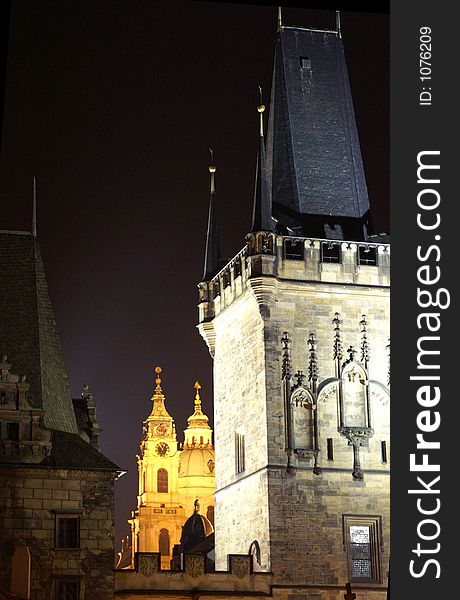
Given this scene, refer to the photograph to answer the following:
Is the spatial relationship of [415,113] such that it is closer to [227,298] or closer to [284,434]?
[284,434]

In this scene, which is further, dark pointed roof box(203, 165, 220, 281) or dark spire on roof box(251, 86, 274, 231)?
dark pointed roof box(203, 165, 220, 281)

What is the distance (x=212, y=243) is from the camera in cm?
3944

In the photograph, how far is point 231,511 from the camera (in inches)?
1441

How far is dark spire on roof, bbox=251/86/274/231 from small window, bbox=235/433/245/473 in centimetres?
529

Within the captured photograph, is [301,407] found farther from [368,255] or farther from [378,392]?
[368,255]

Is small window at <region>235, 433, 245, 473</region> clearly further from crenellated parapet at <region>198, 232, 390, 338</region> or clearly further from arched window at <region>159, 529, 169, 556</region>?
arched window at <region>159, 529, 169, 556</region>

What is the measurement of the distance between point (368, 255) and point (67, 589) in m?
12.1

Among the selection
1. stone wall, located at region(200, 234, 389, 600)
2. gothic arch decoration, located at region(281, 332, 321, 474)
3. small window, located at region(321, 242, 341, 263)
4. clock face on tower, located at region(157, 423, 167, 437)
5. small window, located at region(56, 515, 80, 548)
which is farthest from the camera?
clock face on tower, located at region(157, 423, 167, 437)

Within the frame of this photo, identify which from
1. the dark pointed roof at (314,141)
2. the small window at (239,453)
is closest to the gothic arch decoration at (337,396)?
the small window at (239,453)

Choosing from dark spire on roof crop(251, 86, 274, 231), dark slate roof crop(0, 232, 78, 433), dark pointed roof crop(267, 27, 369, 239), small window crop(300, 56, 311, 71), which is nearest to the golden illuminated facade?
dark pointed roof crop(267, 27, 369, 239)

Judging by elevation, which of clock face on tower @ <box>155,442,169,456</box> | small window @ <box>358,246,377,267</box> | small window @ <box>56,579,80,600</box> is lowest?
small window @ <box>56,579,80,600</box>

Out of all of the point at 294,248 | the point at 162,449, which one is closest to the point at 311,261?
the point at 294,248

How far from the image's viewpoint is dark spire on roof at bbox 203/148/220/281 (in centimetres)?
3928

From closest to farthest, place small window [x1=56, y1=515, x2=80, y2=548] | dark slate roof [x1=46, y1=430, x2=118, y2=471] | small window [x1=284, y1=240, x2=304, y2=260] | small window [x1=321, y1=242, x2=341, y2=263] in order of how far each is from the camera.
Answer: small window [x1=56, y1=515, x2=80, y2=548]
dark slate roof [x1=46, y1=430, x2=118, y2=471]
small window [x1=284, y1=240, x2=304, y2=260]
small window [x1=321, y1=242, x2=341, y2=263]
